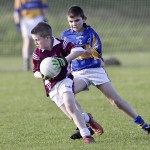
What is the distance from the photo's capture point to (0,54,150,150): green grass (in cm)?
712

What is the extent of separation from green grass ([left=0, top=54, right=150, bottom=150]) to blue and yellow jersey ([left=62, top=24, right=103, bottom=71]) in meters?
0.81

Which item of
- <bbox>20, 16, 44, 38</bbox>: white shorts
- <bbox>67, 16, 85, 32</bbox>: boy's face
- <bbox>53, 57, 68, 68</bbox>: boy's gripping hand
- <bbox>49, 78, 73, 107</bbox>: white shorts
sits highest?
<bbox>67, 16, 85, 32</bbox>: boy's face

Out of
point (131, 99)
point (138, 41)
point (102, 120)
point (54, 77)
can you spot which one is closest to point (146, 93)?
point (131, 99)

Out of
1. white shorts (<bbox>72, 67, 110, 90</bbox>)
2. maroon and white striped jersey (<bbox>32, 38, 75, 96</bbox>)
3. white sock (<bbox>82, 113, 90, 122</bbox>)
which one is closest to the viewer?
maroon and white striped jersey (<bbox>32, 38, 75, 96</bbox>)

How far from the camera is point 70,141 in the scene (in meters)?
7.33

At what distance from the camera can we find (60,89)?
7156 mm

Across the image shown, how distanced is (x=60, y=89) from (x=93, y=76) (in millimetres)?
818

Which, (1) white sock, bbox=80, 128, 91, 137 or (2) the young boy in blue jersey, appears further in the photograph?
(2) the young boy in blue jersey

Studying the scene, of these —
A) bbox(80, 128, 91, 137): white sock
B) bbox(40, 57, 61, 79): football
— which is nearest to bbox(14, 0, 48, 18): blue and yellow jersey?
bbox(40, 57, 61, 79): football

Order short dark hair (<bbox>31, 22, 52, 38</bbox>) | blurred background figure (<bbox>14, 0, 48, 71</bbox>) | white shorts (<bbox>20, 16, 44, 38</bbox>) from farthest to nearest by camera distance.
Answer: blurred background figure (<bbox>14, 0, 48, 71</bbox>), white shorts (<bbox>20, 16, 44, 38</bbox>), short dark hair (<bbox>31, 22, 52, 38</bbox>)

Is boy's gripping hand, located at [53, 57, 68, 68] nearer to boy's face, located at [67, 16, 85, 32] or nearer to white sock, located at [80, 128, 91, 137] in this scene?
white sock, located at [80, 128, 91, 137]

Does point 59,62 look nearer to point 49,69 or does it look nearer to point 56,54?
point 49,69

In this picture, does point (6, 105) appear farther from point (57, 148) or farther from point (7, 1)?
point (7, 1)

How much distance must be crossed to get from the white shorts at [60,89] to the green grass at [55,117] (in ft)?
1.53
